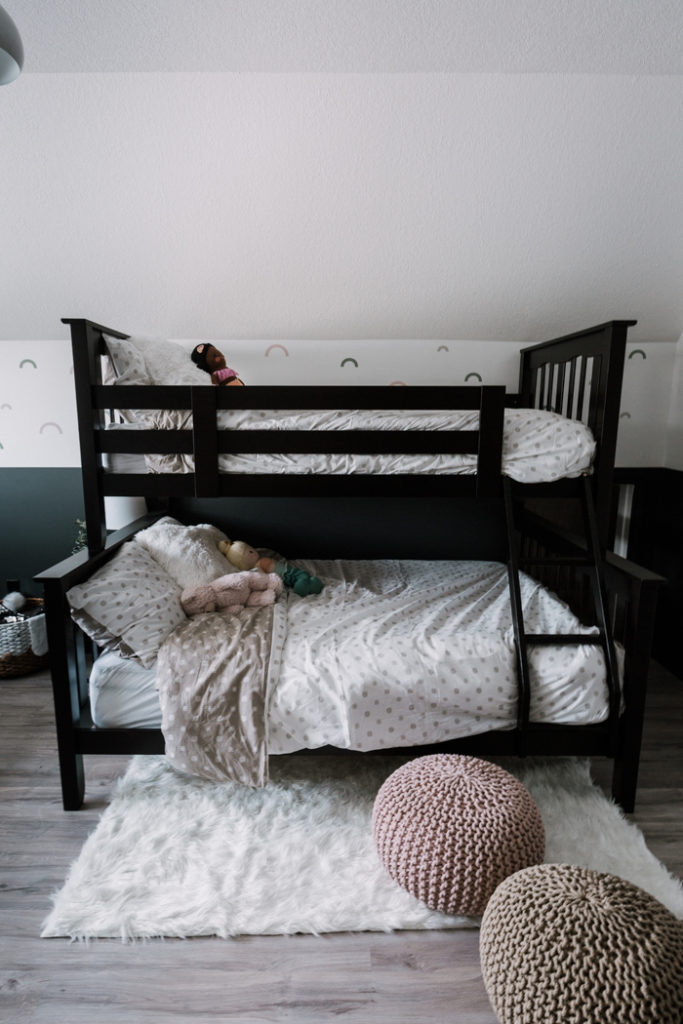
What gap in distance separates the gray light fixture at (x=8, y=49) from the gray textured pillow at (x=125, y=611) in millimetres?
1369

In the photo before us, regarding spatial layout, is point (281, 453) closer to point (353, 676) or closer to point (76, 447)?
point (353, 676)

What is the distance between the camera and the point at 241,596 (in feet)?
7.25

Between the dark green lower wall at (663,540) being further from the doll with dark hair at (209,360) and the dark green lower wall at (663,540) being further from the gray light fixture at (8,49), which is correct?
the gray light fixture at (8,49)

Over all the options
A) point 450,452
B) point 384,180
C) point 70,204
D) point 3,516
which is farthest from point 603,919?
point 3,516

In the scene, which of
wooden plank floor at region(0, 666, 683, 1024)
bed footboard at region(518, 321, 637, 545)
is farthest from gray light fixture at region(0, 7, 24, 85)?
wooden plank floor at region(0, 666, 683, 1024)

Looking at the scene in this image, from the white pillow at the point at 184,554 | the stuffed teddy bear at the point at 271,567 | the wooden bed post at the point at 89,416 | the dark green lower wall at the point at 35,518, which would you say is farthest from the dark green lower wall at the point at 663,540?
the dark green lower wall at the point at 35,518

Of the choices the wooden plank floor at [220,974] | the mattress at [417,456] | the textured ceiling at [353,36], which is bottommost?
the wooden plank floor at [220,974]

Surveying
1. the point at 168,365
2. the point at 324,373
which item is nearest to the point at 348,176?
the point at 324,373

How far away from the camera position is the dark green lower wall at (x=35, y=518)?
3178 millimetres

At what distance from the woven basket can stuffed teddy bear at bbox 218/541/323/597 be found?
3.52 ft

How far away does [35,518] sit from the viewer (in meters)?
3.22

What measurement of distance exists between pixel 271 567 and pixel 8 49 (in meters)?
1.88

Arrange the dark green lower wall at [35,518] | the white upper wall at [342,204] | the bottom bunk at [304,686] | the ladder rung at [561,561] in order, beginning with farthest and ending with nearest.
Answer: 1. the dark green lower wall at [35,518]
2. the white upper wall at [342,204]
3. the ladder rung at [561,561]
4. the bottom bunk at [304,686]

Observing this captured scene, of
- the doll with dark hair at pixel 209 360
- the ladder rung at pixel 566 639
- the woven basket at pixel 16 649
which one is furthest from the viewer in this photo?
the woven basket at pixel 16 649
